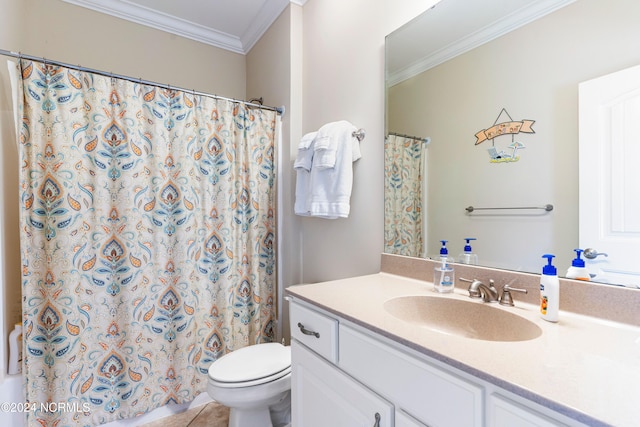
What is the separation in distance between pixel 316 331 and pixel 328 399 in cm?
21

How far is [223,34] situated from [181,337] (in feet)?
7.93

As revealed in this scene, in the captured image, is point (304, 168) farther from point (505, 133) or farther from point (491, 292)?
point (491, 292)

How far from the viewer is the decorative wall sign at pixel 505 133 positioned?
0.97 metres

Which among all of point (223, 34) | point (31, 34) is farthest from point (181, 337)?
point (223, 34)

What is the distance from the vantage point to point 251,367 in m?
1.40

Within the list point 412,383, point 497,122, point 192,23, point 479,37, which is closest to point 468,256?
point 497,122

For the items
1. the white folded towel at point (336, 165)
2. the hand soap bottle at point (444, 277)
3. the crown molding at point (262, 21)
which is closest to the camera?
the hand soap bottle at point (444, 277)

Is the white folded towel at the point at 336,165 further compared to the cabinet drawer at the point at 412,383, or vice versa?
the white folded towel at the point at 336,165

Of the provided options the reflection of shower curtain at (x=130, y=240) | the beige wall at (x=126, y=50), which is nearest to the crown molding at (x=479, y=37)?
the reflection of shower curtain at (x=130, y=240)

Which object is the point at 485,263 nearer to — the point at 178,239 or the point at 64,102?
the point at 178,239

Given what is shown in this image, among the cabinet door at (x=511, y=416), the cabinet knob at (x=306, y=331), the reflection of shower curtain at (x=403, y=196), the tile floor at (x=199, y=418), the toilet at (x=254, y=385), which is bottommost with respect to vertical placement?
the tile floor at (x=199, y=418)

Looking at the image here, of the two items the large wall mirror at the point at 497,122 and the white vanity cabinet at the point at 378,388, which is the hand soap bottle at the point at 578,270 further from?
the white vanity cabinet at the point at 378,388

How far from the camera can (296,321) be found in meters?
1.10

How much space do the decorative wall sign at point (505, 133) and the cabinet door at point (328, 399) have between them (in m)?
0.87
